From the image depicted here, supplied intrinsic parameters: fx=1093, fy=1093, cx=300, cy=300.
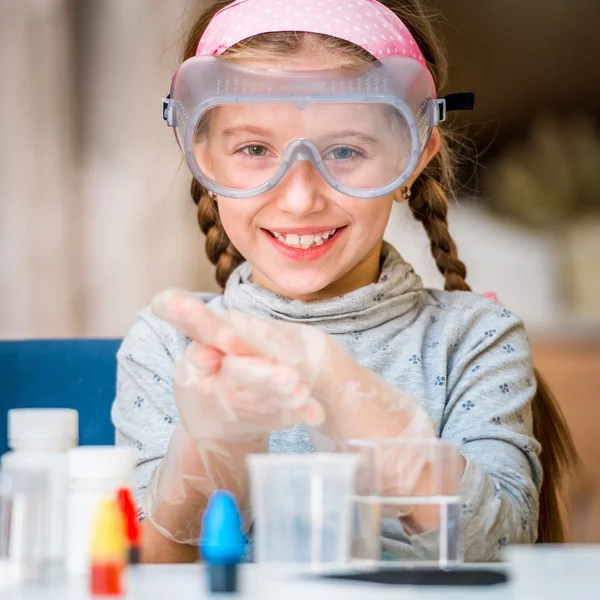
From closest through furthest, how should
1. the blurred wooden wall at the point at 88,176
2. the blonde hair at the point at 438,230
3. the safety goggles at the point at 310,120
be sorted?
the safety goggles at the point at 310,120 < the blonde hair at the point at 438,230 < the blurred wooden wall at the point at 88,176

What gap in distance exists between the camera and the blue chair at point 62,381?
169cm

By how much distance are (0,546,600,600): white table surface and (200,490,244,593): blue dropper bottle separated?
0.01 meters

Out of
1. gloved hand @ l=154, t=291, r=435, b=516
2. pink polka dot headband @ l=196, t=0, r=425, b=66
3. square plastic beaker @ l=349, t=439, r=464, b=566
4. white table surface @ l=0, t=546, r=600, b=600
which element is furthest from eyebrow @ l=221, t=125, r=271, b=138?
white table surface @ l=0, t=546, r=600, b=600

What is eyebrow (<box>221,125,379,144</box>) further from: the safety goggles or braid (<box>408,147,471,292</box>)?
braid (<box>408,147,471,292</box>)

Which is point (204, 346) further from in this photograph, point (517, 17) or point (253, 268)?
point (517, 17)

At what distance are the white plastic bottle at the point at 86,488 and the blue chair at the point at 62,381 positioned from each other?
802mm

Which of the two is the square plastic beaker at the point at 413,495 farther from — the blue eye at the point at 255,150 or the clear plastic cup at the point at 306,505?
the blue eye at the point at 255,150

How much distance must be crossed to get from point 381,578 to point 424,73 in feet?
2.46

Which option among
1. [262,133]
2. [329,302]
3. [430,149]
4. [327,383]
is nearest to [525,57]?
[430,149]

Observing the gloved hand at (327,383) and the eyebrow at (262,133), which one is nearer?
the gloved hand at (327,383)

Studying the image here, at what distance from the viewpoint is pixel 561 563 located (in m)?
0.78

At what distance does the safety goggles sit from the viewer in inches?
52.5

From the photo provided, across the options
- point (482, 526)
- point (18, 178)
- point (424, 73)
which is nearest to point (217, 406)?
point (482, 526)

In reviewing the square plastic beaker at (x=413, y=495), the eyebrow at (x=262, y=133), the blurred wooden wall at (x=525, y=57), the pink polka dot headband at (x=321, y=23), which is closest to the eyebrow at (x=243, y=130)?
the eyebrow at (x=262, y=133)
